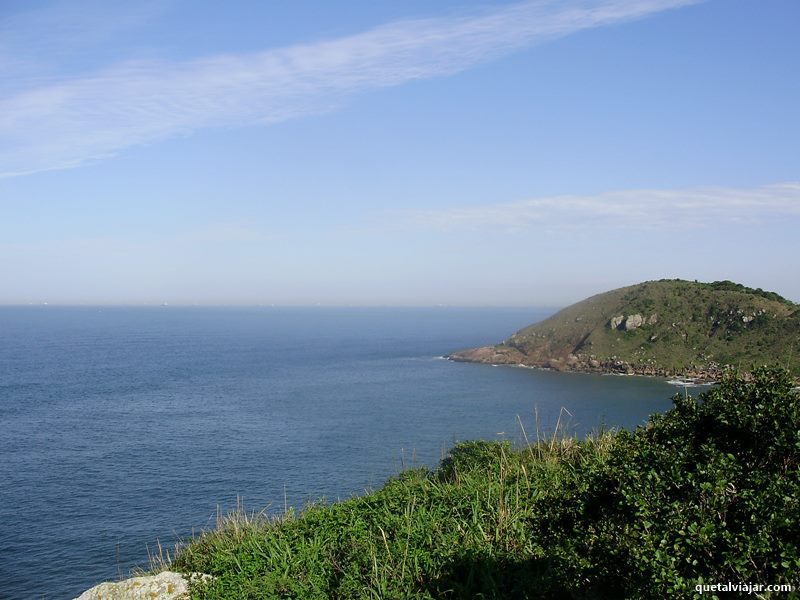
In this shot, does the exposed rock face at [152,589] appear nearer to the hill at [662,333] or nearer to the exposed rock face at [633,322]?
the hill at [662,333]

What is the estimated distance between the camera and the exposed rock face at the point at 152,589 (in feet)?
35.5

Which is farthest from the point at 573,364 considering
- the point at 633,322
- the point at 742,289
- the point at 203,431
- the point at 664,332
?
the point at 203,431

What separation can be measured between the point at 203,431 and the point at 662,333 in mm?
77459

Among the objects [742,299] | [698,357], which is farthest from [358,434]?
[742,299]

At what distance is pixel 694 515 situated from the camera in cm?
532

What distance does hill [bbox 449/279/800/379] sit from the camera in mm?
89500

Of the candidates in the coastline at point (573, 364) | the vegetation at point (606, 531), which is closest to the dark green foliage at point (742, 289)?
the coastline at point (573, 364)

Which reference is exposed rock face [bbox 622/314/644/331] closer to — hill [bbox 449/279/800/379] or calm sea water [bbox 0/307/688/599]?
hill [bbox 449/279/800/379]

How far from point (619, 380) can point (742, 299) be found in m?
29.2

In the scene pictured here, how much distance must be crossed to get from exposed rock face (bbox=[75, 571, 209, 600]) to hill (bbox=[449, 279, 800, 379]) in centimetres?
8078

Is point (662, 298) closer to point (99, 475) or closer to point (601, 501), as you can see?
point (99, 475)

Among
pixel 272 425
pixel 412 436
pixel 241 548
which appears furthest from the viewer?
pixel 272 425

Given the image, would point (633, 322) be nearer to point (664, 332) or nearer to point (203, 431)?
point (664, 332)

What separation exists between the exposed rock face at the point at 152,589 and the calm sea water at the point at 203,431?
16.6ft
